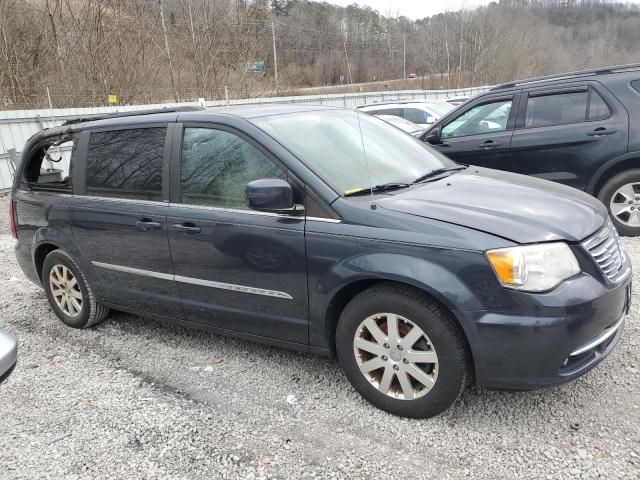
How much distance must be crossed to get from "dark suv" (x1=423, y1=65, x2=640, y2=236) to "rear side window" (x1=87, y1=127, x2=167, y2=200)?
13.8 ft

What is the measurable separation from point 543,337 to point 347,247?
3.39 ft

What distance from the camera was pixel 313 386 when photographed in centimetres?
315

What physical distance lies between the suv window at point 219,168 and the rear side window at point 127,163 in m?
0.25

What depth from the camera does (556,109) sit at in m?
6.01

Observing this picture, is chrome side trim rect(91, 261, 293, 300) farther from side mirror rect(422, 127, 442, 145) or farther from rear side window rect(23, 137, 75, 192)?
side mirror rect(422, 127, 442, 145)

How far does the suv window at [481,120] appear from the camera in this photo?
6398mm

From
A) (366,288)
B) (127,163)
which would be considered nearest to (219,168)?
(127,163)

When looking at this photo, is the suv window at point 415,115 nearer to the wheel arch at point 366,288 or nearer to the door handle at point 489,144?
the door handle at point 489,144

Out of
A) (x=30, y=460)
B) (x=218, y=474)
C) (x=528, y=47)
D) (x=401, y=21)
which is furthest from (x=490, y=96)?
(x=401, y=21)

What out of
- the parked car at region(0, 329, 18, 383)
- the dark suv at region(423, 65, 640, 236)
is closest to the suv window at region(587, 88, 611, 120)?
the dark suv at region(423, 65, 640, 236)

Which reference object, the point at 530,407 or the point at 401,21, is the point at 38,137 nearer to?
the point at 530,407

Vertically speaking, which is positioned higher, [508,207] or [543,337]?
[508,207]

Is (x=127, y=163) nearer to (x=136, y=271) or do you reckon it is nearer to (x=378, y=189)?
(x=136, y=271)

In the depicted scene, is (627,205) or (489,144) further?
(489,144)
